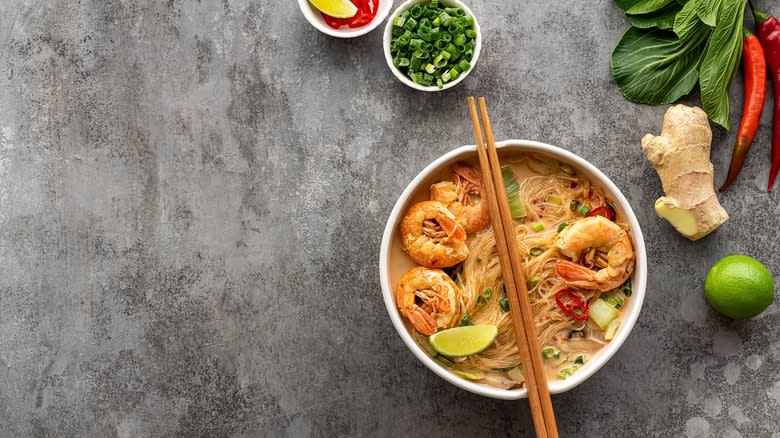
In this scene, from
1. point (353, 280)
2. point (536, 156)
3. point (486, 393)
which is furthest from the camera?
point (353, 280)

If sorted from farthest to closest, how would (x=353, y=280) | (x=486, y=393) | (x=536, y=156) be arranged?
1. (x=353, y=280)
2. (x=536, y=156)
3. (x=486, y=393)

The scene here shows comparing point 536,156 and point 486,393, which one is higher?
Answer: point 536,156

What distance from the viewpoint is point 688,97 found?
3256 mm

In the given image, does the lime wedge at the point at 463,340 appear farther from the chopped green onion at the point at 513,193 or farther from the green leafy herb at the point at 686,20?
the green leafy herb at the point at 686,20

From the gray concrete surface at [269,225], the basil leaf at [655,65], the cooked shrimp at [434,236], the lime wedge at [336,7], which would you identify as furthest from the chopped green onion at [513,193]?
the lime wedge at [336,7]

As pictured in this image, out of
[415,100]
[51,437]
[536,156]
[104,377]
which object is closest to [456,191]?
[536,156]

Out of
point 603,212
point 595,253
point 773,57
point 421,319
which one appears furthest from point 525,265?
point 773,57

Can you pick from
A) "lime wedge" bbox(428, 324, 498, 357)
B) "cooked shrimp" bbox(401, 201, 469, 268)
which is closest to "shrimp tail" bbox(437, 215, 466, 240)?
"cooked shrimp" bbox(401, 201, 469, 268)

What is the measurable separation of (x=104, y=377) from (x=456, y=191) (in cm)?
194

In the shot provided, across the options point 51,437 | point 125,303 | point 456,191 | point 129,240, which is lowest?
point 51,437

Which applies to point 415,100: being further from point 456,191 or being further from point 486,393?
point 486,393

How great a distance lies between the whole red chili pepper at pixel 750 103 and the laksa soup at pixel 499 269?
2.57ft

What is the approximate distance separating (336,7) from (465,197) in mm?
1093

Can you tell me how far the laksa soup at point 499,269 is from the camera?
9.11ft
